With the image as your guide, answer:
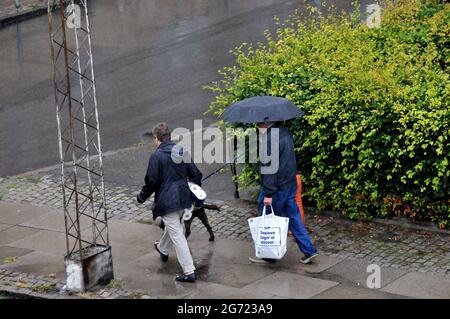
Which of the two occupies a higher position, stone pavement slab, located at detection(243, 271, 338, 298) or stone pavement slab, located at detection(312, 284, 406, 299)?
stone pavement slab, located at detection(243, 271, 338, 298)

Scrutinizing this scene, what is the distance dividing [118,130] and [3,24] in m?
9.75

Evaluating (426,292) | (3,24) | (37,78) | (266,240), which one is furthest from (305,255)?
(3,24)

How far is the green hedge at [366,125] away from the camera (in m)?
11.8

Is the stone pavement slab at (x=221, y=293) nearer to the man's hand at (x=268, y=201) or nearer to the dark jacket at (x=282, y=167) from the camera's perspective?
the man's hand at (x=268, y=201)

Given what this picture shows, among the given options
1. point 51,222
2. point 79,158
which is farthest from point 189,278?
point 79,158

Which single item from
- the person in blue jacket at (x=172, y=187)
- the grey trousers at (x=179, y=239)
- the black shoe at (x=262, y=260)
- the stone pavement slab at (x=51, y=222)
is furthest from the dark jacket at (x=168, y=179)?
the stone pavement slab at (x=51, y=222)

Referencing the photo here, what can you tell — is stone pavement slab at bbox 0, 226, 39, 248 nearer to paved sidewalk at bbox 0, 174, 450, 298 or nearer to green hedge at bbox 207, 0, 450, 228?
paved sidewalk at bbox 0, 174, 450, 298

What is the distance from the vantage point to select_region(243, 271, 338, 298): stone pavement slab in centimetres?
1056

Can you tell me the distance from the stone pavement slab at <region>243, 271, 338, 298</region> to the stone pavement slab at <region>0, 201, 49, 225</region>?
413 centimetres

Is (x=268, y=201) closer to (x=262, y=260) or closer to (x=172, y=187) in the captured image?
(x=262, y=260)

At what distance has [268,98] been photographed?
11766mm

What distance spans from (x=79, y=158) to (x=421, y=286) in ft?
23.8

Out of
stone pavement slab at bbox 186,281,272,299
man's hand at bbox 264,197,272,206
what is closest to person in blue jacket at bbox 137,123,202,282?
stone pavement slab at bbox 186,281,272,299
